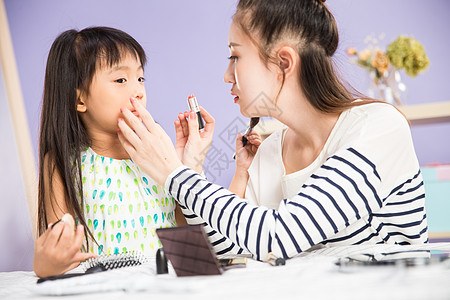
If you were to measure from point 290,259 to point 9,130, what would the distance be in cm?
164

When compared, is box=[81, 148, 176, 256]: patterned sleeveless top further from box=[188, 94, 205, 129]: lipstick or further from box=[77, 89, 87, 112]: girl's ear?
box=[188, 94, 205, 129]: lipstick

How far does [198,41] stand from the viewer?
2344 mm

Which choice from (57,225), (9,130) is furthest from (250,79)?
(9,130)

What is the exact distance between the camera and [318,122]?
1.04 m

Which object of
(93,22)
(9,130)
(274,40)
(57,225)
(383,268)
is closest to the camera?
(383,268)

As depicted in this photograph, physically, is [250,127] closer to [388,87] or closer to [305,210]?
[305,210]

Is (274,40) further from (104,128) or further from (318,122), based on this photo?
(104,128)

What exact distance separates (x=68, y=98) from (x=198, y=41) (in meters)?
1.33

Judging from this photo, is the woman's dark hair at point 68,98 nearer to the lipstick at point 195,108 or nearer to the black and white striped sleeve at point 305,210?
the lipstick at point 195,108

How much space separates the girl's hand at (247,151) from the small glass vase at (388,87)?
3.90 ft

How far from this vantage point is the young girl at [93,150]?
3.52 feet

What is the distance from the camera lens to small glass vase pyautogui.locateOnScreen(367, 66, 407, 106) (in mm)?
2240

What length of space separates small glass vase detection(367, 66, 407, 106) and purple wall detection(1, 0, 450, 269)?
0.21ft

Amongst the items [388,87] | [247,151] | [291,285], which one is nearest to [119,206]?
[247,151]
